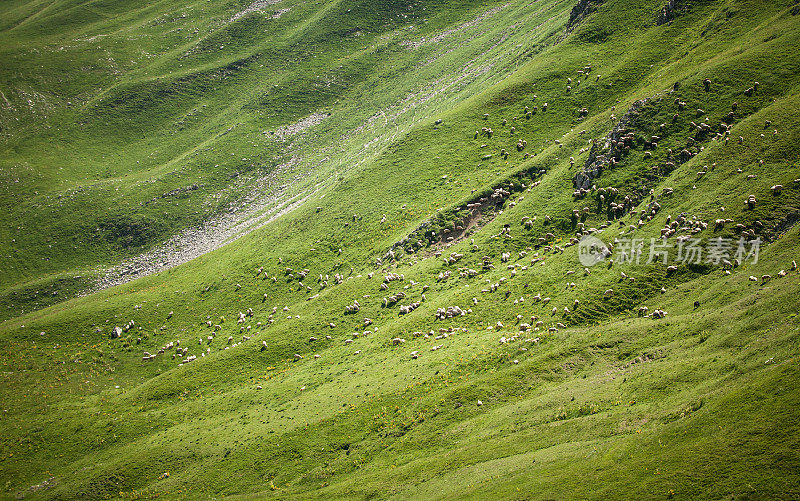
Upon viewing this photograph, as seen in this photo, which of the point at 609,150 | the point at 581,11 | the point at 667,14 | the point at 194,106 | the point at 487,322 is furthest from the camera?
the point at 194,106

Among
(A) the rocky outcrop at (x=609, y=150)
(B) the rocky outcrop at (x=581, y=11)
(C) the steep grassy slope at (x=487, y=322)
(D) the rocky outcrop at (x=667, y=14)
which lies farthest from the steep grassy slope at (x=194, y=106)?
(A) the rocky outcrop at (x=609, y=150)

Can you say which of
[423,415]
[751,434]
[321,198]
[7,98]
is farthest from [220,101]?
Result: [751,434]

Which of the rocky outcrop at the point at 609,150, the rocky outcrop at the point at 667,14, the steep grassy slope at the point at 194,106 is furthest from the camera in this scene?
the steep grassy slope at the point at 194,106

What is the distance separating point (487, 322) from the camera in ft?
139

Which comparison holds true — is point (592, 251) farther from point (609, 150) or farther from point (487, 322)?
point (609, 150)

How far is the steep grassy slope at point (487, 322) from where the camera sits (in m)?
25.3

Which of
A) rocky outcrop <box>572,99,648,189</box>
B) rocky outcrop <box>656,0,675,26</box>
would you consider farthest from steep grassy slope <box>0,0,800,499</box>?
rocky outcrop <box>656,0,675,26</box>

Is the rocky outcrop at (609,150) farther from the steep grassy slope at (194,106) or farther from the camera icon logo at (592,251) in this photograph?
the steep grassy slope at (194,106)

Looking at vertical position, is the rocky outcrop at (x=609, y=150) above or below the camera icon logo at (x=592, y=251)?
above

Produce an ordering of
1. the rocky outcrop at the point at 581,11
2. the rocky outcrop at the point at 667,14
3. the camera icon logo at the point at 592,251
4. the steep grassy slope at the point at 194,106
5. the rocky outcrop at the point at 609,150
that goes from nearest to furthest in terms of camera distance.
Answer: the camera icon logo at the point at 592,251
the rocky outcrop at the point at 609,150
the rocky outcrop at the point at 667,14
the rocky outcrop at the point at 581,11
the steep grassy slope at the point at 194,106

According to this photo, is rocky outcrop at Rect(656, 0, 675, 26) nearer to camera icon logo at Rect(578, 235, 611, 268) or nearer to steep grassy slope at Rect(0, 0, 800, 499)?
steep grassy slope at Rect(0, 0, 800, 499)

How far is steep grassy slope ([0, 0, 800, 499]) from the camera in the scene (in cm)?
2530

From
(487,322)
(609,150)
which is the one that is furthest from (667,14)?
(487,322)

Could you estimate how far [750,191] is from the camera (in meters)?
36.3
